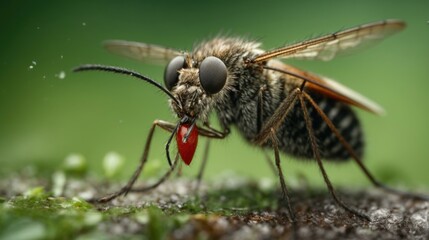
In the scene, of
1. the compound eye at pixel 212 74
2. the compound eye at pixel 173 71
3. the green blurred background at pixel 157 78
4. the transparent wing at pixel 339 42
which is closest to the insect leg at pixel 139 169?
the compound eye at pixel 173 71

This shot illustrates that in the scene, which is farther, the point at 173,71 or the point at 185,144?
the point at 173,71

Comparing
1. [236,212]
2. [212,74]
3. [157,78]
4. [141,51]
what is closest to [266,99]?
[212,74]

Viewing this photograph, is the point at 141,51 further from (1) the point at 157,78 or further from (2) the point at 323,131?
(1) the point at 157,78

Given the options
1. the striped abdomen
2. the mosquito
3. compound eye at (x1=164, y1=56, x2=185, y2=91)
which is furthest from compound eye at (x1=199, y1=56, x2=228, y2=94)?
the striped abdomen

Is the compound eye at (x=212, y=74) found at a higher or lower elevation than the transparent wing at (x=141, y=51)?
lower

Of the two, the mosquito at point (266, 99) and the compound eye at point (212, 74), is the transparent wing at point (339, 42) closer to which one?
the mosquito at point (266, 99)

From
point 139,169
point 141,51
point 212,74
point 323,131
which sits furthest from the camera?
point 141,51

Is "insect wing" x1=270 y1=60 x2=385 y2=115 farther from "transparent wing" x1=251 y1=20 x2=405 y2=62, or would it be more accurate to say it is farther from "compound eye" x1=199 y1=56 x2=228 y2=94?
"compound eye" x1=199 y1=56 x2=228 y2=94
